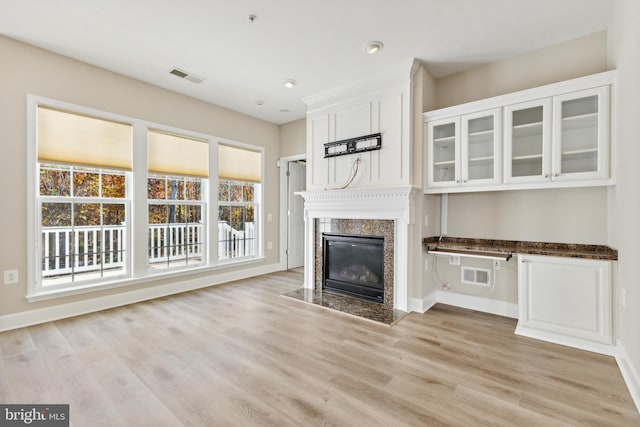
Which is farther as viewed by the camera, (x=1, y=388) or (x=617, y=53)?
(x=617, y=53)

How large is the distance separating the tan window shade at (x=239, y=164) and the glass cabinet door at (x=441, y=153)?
3135 mm

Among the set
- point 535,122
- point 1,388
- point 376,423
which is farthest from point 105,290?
point 535,122

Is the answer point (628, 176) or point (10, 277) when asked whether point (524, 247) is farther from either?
point (10, 277)

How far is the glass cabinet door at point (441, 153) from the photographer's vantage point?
3.35 meters

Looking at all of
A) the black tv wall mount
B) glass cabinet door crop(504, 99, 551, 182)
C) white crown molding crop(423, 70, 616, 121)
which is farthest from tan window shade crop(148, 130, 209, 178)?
glass cabinet door crop(504, 99, 551, 182)

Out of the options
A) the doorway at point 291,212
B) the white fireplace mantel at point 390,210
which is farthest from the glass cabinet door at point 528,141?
the doorway at point 291,212

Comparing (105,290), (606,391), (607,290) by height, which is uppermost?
(607,290)

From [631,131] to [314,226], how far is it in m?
3.36

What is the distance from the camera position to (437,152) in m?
3.46

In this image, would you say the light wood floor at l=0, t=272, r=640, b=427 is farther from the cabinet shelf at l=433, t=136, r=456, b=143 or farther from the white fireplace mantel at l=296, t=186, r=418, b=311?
the cabinet shelf at l=433, t=136, r=456, b=143

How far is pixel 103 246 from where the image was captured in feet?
11.9

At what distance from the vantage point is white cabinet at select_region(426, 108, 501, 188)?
3064 mm

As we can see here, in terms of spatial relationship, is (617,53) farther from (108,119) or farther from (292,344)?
(108,119)

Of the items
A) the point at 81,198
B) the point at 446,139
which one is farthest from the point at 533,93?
the point at 81,198
